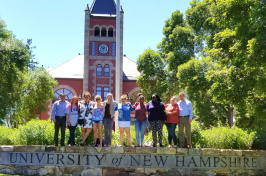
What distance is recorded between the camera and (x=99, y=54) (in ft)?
132

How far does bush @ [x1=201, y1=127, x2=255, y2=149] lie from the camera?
11.4 m

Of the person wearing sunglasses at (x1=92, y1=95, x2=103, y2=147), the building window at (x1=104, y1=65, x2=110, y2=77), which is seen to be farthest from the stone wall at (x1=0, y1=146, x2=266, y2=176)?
the building window at (x1=104, y1=65, x2=110, y2=77)

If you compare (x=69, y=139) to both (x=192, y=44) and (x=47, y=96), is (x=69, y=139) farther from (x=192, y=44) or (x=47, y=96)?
(x=47, y=96)

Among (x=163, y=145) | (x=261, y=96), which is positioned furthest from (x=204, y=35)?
(x=163, y=145)

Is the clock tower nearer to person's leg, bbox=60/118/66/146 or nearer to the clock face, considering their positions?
the clock face

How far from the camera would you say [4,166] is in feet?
35.1

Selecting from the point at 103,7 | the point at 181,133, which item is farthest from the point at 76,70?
the point at 181,133

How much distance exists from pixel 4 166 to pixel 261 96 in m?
9.13

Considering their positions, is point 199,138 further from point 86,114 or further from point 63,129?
point 63,129

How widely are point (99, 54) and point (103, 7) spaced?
6.25 m

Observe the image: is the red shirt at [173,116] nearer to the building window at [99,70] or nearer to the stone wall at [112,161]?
the stone wall at [112,161]

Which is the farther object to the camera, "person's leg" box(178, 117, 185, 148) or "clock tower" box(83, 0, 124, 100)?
"clock tower" box(83, 0, 124, 100)

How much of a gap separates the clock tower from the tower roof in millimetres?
677

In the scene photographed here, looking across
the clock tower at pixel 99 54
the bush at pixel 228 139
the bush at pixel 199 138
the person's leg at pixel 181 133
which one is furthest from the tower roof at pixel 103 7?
the person's leg at pixel 181 133
